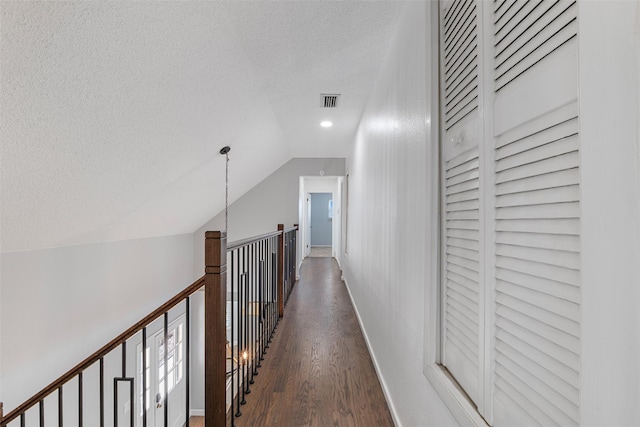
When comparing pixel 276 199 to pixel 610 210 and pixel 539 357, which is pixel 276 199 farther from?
pixel 610 210

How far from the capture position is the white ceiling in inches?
56.0

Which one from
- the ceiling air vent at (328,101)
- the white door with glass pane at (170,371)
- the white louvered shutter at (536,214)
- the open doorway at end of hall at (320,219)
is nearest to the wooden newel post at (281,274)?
the ceiling air vent at (328,101)

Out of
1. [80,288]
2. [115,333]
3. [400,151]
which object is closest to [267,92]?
[400,151]

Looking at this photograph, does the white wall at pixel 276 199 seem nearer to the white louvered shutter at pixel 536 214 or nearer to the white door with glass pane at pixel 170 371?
the white door with glass pane at pixel 170 371

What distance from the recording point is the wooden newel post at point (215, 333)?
1.41m

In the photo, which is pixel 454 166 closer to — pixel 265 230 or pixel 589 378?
pixel 589 378

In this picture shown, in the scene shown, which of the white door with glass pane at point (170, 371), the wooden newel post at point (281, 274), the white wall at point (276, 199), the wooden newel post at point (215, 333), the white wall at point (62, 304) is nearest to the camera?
the wooden newel post at point (215, 333)

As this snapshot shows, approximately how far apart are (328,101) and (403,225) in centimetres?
198

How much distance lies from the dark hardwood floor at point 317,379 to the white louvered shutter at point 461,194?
1010 mm

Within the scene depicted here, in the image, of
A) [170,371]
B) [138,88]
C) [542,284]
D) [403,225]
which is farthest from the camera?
[170,371]

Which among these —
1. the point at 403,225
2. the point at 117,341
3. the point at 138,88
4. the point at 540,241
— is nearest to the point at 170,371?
the point at 117,341

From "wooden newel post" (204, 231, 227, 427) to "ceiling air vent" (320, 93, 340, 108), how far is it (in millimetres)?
2115

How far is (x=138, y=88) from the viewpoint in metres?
1.88

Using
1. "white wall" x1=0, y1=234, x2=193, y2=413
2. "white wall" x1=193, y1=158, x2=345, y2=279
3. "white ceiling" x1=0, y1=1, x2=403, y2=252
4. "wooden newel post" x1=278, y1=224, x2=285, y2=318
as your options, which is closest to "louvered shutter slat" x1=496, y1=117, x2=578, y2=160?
"white ceiling" x1=0, y1=1, x2=403, y2=252
